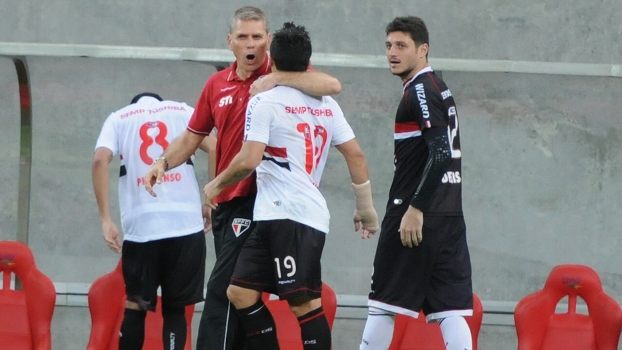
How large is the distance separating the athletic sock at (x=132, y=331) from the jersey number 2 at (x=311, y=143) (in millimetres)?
1627

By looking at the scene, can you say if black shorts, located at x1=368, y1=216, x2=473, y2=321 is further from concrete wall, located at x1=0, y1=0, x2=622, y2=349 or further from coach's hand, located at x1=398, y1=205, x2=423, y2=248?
concrete wall, located at x1=0, y1=0, x2=622, y2=349

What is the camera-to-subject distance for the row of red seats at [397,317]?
6.23 meters

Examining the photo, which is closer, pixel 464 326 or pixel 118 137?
pixel 464 326

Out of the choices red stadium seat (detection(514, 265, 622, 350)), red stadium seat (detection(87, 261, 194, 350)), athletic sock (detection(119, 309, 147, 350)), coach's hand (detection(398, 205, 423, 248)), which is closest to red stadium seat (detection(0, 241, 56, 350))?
red stadium seat (detection(87, 261, 194, 350))

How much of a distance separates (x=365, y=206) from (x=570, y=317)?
6.19ft

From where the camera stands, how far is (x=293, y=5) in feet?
24.4

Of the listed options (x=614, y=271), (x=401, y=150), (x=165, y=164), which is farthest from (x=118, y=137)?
(x=614, y=271)

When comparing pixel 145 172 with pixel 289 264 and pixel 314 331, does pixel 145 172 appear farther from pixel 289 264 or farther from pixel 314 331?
pixel 314 331

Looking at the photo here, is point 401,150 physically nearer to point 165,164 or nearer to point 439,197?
point 439,197

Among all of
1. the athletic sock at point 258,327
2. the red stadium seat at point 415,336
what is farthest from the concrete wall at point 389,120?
the athletic sock at point 258,327

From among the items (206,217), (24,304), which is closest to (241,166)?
(206,217)

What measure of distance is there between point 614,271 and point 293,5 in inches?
108

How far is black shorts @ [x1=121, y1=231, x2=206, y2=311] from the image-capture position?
5.96 metres

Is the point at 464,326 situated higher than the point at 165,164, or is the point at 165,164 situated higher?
the point at 165,164
